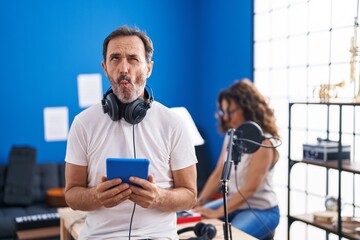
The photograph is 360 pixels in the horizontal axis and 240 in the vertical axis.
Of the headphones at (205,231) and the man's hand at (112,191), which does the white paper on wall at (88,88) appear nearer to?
the headphones at (205,231)

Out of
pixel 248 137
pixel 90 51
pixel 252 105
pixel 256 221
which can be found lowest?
pixel 256 221

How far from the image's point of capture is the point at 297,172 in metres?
3.80

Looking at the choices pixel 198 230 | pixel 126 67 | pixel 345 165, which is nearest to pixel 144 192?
pixel 126 67

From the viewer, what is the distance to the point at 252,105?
10.4 feet

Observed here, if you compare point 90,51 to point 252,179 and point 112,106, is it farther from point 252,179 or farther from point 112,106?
point 112,106

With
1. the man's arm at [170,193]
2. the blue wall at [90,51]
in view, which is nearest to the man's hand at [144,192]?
the man's arm at [170,193]

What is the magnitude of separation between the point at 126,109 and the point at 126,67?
18 centimetres

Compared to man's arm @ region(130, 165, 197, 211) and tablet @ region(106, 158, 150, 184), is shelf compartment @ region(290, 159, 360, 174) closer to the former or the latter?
man's arm @ region(130, 165, 197, 211)

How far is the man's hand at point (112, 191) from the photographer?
1721 mm

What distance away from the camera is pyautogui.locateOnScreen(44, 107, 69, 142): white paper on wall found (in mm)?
4723

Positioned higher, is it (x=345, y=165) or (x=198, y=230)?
(x=345, y=165)

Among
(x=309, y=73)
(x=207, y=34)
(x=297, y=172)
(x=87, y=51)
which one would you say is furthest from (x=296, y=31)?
(x=87, y=51)

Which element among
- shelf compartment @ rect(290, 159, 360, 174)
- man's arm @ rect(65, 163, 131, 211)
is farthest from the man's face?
shelf compartment @ rect(290, 159, 360, 174)

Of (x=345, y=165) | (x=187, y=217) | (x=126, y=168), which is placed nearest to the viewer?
(x=126, y=168)
